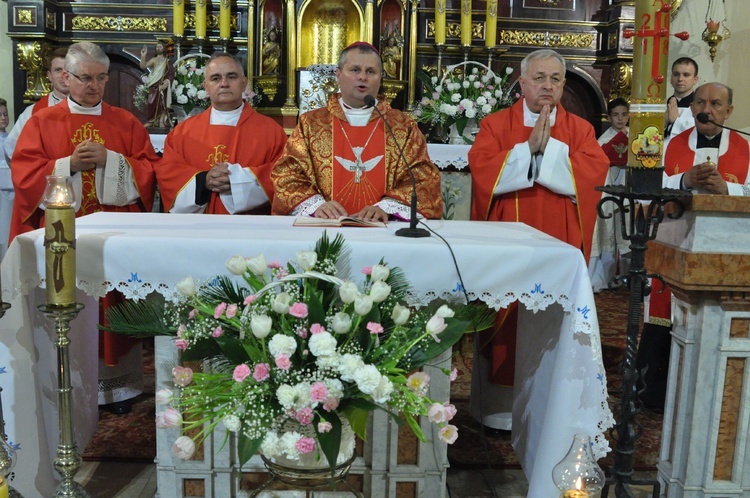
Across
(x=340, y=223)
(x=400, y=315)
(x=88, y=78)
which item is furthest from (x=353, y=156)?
(x=400, y=315)

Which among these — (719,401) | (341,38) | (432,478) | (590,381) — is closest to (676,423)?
(719,401)

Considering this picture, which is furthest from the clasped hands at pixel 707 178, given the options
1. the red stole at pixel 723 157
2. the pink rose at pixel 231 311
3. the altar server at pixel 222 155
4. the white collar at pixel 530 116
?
the pink rose at pixel 231 311

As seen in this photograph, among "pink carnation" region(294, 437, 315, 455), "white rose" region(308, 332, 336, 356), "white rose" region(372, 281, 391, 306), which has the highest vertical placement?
"white rose" region(372, 281, 391, 306)

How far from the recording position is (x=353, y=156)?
383cm

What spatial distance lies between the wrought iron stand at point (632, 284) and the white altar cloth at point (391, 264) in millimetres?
105

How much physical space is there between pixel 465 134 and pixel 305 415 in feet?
15.2

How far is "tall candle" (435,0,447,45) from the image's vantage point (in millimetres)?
7371

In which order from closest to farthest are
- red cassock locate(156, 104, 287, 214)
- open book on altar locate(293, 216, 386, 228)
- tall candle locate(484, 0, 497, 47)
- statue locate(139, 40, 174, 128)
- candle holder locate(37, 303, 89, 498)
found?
candle holder locate(37, 303, 89, 498)
open book on altar locate(293, 216, 386, 228)
red cassock locate(156, 104, 287, 214)
statue locate(139, 40, 174, 128)
tall candle locate(484, 0, 497, 47)

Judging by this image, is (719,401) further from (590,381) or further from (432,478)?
(432,478)

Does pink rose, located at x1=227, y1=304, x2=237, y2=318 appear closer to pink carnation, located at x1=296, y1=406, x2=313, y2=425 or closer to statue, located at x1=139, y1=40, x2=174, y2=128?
pink carnation, located at x1=296, y1=406, x2=313, y2=425

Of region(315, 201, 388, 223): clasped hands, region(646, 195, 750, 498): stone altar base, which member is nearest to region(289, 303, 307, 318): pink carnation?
region(315, 201, 388, 223): clasped hands

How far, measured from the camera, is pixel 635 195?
2.41 metres

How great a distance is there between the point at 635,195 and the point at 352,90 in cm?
173

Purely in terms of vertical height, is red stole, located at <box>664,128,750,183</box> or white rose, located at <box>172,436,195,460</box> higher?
red stole, located at <box>664,128,750,183</box>
